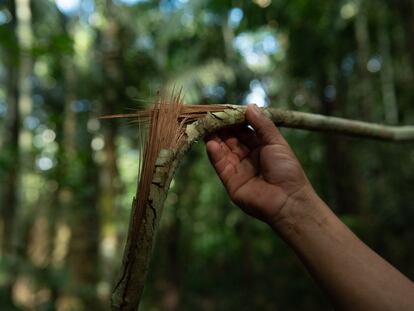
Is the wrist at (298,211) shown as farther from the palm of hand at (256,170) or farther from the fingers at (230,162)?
the fingers at (230,162)

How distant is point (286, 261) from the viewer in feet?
30.5

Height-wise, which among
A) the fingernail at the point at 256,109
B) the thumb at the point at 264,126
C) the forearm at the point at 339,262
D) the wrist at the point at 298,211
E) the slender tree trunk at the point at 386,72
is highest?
the slender tree trunk at the point at 386,72

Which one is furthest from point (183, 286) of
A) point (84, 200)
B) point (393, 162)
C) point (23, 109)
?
point (23, 109)

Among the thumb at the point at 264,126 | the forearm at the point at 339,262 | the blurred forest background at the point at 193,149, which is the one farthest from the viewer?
the blurred forest background at the point at 193,149

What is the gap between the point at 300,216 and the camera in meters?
1.55

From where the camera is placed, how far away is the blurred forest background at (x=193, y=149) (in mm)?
5539

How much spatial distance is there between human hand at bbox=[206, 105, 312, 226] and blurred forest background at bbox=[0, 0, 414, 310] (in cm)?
301

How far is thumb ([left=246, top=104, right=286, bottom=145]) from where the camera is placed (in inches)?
65.8

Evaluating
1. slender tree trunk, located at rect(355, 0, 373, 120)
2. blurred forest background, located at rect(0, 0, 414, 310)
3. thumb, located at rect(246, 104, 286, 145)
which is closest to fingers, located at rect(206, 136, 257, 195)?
thumb, located at rect(246, 104, 286, 145)

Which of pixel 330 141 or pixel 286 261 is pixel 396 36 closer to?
pixel 330 141

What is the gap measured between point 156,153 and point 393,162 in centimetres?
738

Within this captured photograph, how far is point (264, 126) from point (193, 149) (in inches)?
241

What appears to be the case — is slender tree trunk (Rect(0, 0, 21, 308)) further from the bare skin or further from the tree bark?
the tree bark

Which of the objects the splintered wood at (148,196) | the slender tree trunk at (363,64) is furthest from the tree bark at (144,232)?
the slender tree trunk at (363,64)
